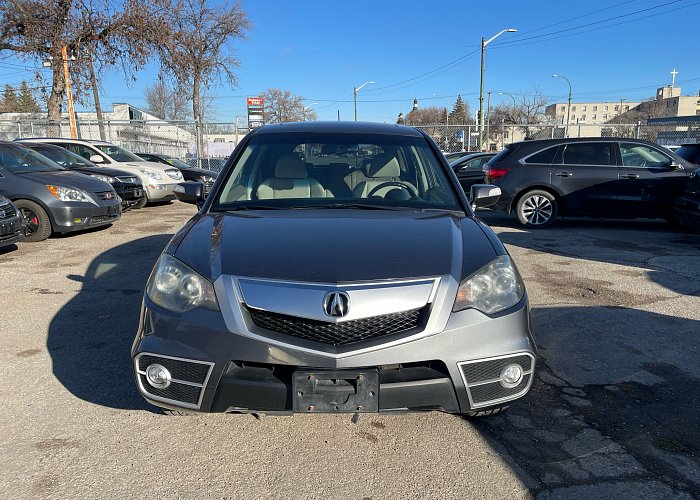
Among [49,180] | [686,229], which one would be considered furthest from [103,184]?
[686,229]

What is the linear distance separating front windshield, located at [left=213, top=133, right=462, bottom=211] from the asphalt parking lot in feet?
4.52

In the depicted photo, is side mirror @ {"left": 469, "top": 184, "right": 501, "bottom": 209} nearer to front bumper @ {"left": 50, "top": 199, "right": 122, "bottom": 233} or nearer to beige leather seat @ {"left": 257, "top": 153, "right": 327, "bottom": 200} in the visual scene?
beige leather seat @ {"left": 257, "top": 153, "right": 327, "bottom": 200}

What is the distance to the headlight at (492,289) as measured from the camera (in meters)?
2.41

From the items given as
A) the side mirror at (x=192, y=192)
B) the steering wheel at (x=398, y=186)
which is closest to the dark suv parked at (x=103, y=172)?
the side mirror at (x=192, y=192)

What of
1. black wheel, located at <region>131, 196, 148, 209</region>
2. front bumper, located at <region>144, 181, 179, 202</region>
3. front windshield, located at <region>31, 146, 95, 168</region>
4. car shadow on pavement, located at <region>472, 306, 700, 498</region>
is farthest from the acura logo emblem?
front bumper, located at <region>144, 181, 179, 202</region>

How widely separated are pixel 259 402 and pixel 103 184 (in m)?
8.03

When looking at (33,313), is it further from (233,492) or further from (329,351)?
(329,351)

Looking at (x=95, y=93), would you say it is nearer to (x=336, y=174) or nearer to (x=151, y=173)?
(x=151, y=173)

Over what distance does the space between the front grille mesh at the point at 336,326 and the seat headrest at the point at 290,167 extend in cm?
166

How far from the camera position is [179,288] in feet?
8.14

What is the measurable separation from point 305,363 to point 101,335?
8.73 feet

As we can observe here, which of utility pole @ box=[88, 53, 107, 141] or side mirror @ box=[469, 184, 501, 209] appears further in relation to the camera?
utility pole @ box=[88, 53, 107, 141]

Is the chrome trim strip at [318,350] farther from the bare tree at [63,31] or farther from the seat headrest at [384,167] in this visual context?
the bare tree at [63,31]

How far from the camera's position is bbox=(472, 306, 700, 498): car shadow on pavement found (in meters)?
2.42
